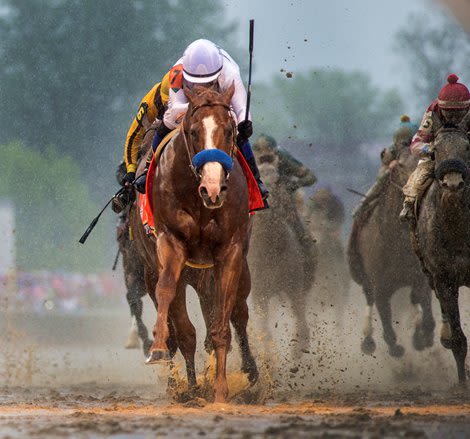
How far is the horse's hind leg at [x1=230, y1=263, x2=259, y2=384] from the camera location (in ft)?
40.8

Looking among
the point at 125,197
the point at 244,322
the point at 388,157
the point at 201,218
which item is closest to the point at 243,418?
the point at 201,218

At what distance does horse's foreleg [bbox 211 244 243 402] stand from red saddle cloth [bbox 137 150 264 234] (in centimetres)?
79

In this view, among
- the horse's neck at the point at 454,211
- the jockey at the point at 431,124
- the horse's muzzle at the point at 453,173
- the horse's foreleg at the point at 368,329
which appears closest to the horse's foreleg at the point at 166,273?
the horse's muzzle at the point at 453,173

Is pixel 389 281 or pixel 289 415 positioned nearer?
pixel 289 415

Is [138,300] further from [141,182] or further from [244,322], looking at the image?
[141,182]

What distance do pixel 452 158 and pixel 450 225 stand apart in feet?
2.16

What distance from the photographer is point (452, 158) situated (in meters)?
12.7

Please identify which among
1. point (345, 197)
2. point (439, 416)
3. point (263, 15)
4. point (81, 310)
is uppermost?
point (263, 15)

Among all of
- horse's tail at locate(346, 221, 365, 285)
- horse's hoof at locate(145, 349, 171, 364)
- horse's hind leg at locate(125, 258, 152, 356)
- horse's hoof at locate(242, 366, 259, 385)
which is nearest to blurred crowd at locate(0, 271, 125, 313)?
horse's tail at locate(346, 221, 365, 285)

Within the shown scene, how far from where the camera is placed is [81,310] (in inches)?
1307

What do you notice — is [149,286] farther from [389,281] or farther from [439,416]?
[389,281]

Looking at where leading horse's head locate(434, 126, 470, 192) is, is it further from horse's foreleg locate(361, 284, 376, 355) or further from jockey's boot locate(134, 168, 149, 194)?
horse's foreleg locate(361, 284, 376, 355)

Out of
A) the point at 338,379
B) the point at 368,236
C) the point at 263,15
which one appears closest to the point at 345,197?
the point at 263,15

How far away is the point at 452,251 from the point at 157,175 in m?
2.89
